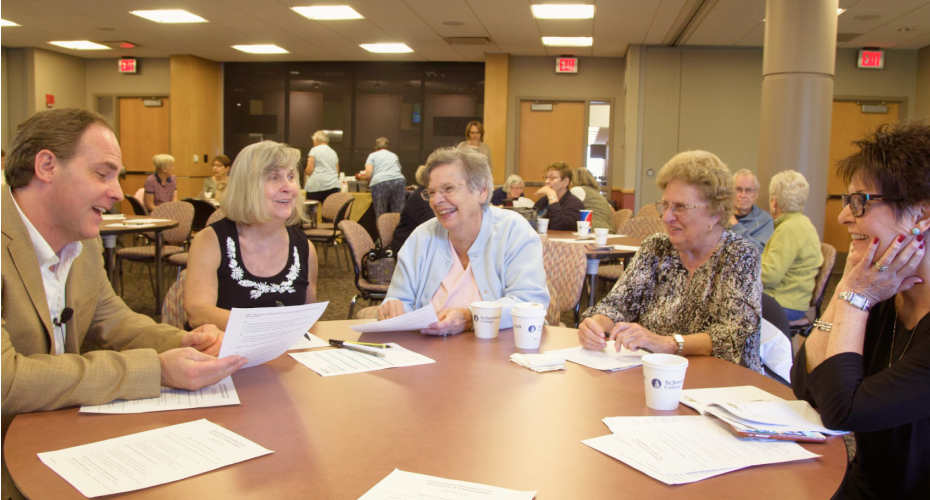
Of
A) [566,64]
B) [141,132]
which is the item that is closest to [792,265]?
[566,64]

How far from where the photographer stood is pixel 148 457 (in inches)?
44.9

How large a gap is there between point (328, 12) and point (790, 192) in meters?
6.48

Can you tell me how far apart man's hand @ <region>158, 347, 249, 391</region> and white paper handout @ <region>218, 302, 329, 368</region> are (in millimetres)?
32

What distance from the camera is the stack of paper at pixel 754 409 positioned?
132 centimetres

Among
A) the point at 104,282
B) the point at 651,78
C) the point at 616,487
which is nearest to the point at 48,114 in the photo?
the point at 104,282

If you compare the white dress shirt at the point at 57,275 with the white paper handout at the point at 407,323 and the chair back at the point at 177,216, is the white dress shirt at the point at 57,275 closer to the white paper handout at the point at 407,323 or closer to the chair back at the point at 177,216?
the white paper handout at the point at 407,323

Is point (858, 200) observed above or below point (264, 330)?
above

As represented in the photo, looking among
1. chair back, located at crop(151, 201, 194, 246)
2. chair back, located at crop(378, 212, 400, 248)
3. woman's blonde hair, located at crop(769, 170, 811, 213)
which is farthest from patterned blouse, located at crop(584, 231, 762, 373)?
chair back, located at crop(151, 201, 194, 246)

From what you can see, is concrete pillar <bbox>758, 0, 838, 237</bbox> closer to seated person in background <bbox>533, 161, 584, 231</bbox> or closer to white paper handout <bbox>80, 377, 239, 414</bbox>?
seated person in background <bbox>533, 161, 584, 231</bbox>

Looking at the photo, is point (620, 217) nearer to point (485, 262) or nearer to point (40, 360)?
point (485, 262)

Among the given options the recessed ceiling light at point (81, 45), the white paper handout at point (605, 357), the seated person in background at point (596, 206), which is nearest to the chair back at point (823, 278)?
the seated person in background at point (596, 206)

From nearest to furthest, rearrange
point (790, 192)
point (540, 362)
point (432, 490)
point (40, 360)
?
point (432, 490) → point (40, 360) → point (540, 362) → point (790, 192)

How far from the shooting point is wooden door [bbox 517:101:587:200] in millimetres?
11773

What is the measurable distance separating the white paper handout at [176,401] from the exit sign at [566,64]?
35.4ft
